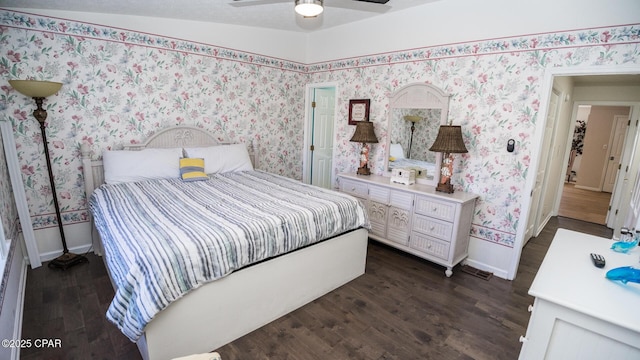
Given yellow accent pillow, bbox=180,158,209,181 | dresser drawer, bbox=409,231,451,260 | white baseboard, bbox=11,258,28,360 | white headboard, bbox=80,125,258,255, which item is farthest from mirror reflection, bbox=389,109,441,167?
white baseboard, bbox=11,258,28,360

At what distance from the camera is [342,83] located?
169 inches

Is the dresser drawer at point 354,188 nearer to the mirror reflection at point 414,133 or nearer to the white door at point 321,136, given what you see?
the mirror reflection at point 414,133

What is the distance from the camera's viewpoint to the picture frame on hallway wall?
4012mm

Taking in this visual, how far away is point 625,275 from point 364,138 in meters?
2.76

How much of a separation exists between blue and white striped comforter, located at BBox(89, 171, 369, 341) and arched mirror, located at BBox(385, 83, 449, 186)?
114 centimetres

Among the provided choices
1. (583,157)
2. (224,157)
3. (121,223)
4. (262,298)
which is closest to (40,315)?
(121,223)

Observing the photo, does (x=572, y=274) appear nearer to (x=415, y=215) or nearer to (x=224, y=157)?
(x=415, y=215)

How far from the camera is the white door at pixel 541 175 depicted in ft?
11.3

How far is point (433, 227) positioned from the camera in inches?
120

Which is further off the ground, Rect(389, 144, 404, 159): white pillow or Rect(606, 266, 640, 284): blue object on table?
Rect(389, 144, 404, 159): white pillow

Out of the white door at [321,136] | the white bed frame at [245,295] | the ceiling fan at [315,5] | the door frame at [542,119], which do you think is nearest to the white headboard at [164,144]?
the white bed frame at [245,295]

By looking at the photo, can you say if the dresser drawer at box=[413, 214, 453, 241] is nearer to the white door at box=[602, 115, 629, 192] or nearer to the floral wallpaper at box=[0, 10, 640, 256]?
the floral wallpaper at box=[0, 10, 640, 256]

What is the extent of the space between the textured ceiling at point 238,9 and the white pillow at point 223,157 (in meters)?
1.49

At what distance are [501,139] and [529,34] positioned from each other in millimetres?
946
